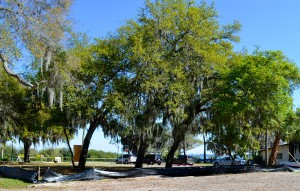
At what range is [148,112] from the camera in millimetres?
25969

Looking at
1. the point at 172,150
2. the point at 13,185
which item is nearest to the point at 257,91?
the point at 172,150

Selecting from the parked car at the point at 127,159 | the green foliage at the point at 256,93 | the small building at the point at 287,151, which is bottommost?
the parked car at the point at 127,159

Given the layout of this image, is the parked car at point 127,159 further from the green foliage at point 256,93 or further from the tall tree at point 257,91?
the tall tree at point 257,91

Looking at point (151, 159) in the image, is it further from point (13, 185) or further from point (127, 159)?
point (13, 185)

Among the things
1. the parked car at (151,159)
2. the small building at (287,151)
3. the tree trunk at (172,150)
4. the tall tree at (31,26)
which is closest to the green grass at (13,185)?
the tall tree at (31,26)

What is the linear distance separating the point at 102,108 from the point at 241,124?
29.9 feet

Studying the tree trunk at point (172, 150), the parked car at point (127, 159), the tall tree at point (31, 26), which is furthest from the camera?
the parked car at point (127, 159)

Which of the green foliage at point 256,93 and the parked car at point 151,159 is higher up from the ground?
the green foliage at point 256,93

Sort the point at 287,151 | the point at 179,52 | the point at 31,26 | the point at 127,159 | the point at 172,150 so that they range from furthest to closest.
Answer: the point at 127,159 < the point at 287,151 < the point at 172,150 < the point at 179,52 < the point at 31,26

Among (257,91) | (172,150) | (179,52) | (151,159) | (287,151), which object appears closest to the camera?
(257,91)

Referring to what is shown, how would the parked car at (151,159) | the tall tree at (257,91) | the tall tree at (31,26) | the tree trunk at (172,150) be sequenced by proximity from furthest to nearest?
the parked car at (151,159)
the tree trunk at (172,150)
the tall tree at (257,91)
the tall tree at (31,26)

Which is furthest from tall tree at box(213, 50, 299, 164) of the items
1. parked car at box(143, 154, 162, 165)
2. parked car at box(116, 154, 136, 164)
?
parked car at box(116, 154, 136, 164)

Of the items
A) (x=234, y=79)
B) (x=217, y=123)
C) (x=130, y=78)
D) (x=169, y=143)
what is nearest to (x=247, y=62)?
(x=234, y=79)

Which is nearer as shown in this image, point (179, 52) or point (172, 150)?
point (179, 52)
